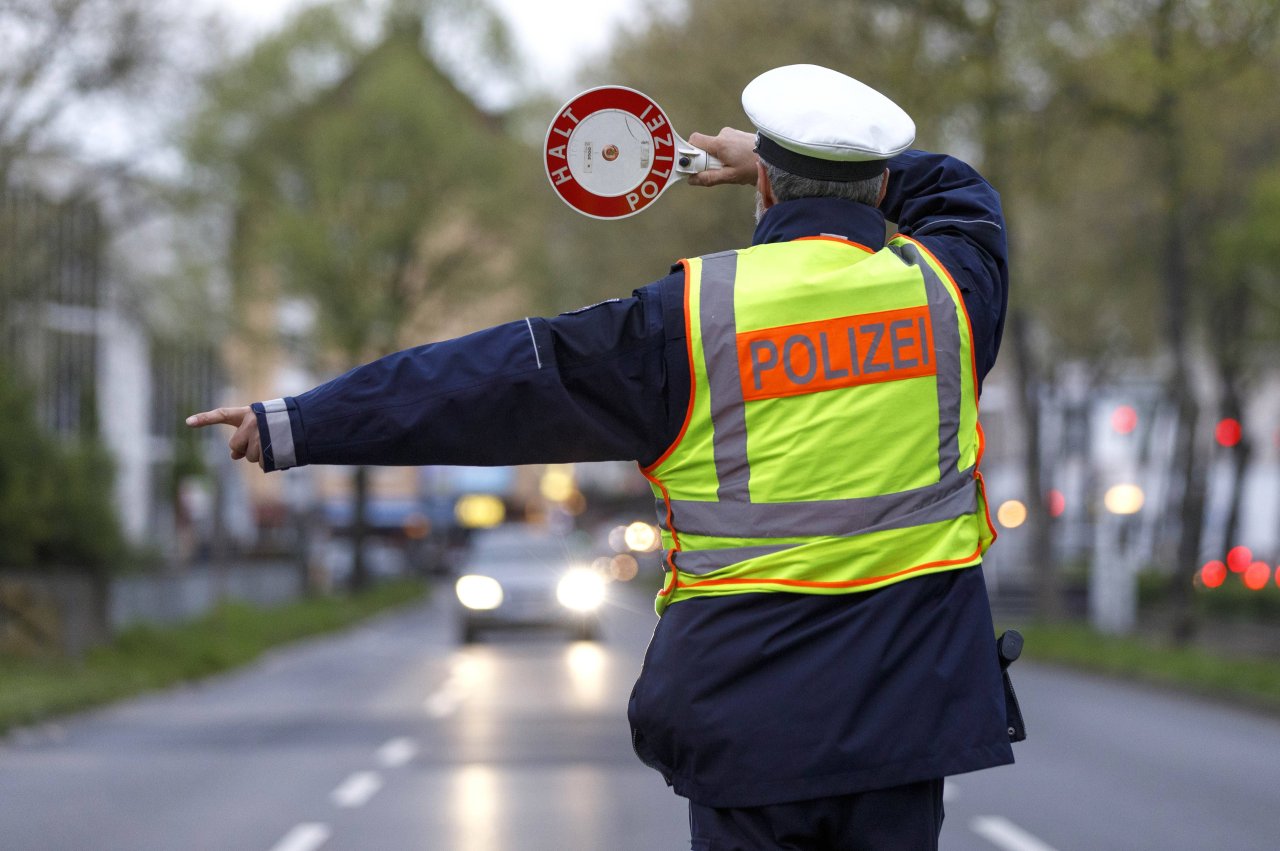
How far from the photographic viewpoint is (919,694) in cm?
279

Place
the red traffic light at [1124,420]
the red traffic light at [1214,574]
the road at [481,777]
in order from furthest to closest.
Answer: the red traffic light at [1214,574] < the red traffic light at [1124,420] < the road at [481,777]

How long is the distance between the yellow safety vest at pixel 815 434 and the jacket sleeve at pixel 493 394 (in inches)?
3.3

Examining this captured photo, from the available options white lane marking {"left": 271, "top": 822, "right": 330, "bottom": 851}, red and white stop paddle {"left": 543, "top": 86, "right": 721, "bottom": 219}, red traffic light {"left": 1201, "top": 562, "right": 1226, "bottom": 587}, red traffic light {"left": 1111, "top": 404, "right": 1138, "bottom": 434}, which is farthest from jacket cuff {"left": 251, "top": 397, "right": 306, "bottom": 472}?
red traffic light {"left": 1201, "top": 562, "right": 1226, "bottom": 587}

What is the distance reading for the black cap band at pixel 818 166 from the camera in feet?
9.89

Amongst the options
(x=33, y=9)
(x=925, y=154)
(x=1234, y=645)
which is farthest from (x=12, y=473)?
(x=1234, y=645)

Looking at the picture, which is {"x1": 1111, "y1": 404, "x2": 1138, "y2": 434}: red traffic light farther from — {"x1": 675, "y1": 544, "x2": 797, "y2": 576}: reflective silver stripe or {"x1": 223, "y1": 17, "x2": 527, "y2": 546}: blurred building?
{"x1": 675, "y1": 544, "x2": 797, "y2": 576}: reflective silver stripe

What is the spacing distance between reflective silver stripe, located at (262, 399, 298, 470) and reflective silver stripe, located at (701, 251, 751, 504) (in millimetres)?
620

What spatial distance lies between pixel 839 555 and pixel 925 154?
2.74ft

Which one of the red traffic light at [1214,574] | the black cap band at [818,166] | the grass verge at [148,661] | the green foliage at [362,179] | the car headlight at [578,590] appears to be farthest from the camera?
the green foliage at [362,179]

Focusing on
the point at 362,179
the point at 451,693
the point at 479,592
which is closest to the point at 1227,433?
the point at 479,592

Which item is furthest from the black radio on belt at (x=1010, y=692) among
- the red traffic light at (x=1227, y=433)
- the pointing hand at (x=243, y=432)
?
the red traffic light at (x=1227, y=433)

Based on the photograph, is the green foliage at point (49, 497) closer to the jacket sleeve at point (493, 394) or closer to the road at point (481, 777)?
the road at point (481, 777)

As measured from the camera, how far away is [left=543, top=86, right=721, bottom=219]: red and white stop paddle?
135 inches

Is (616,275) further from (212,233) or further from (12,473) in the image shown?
(12,473)
